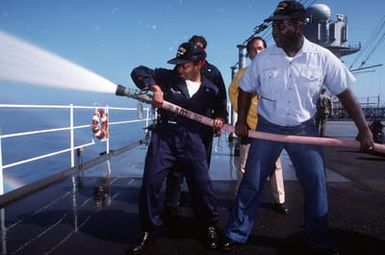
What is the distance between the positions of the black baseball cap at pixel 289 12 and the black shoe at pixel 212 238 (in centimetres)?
180

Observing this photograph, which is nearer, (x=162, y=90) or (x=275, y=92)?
(x=275, y=92)

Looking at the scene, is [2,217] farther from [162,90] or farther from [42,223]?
[162,90]

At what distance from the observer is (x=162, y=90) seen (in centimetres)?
302

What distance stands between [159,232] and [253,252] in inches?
35.5

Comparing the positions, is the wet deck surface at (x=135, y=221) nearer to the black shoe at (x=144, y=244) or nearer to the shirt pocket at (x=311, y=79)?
the black shoe at (x=144, y=244)

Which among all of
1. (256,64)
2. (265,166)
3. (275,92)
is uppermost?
(256,64)

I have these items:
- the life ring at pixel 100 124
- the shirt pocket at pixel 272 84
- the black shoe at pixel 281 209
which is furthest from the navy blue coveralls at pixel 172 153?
the life ring at pixel 100 124

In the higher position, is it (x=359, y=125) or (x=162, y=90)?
(x=162, y=90)

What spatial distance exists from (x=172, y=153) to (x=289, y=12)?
1.47 meters

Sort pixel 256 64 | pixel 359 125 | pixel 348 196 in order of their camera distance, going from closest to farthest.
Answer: pixel 359 125 < pixel 256 64 < pixel 348 196

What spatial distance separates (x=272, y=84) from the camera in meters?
2.79

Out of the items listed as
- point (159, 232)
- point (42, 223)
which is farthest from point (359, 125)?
point (42, 223)

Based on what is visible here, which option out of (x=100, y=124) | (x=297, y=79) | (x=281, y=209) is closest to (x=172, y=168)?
(x=297, y=79)

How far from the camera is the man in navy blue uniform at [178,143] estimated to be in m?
2.83
